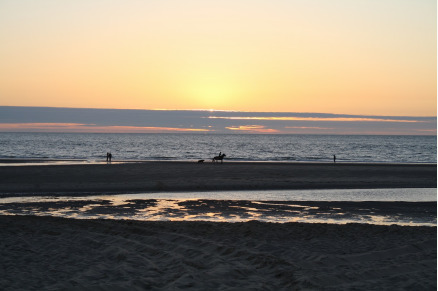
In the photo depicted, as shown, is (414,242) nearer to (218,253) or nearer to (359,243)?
(359,243)

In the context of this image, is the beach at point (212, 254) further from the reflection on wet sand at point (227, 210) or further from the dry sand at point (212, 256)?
the reflection on wet sand at point (227, 210)

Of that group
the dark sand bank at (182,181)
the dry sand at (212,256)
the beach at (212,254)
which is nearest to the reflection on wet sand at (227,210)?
the beach at (212,254)

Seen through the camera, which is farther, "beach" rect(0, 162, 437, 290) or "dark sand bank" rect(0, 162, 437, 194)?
"dark sand bank" rect(0, 162, 437, 194)

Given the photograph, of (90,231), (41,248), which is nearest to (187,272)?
(41,248)

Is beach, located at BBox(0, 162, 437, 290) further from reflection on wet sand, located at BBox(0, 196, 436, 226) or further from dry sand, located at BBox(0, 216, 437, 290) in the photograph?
reflection on wet sand, located at BBox(0, 196, 436, 226)

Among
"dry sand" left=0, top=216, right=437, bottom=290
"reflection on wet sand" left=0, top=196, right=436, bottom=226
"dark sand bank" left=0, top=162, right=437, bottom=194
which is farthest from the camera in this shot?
"dark sand bank" left=0, top=162, right=437, bottom=194

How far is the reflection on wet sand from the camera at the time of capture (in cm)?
1666

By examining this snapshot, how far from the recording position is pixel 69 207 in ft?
63.3

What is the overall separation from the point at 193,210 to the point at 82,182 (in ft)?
42.2

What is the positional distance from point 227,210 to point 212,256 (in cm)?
831

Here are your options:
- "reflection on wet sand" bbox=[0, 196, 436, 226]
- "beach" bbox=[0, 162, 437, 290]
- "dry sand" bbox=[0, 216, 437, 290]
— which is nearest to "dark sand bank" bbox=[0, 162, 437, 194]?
"reflection on wet sand" bbox=[0, 196, 436, 226]

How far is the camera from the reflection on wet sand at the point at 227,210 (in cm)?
1666

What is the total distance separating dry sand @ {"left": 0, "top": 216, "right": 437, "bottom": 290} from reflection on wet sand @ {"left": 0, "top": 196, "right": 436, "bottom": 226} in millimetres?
2539

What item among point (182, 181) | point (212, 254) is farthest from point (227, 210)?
point (182, 181)
